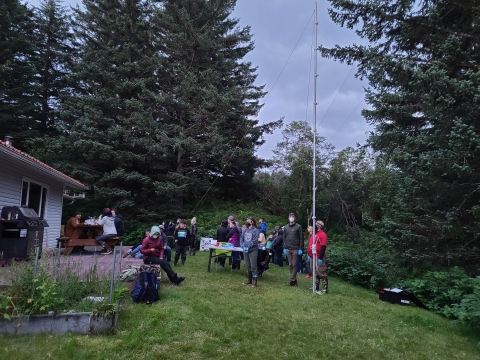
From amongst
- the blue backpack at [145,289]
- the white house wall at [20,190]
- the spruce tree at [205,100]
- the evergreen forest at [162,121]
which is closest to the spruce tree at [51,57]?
the evergreen forest at [162,121]

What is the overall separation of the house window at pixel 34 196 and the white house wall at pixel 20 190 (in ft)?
0.60

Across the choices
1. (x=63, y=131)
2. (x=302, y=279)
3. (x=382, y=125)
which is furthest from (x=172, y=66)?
(x=302, y=279)

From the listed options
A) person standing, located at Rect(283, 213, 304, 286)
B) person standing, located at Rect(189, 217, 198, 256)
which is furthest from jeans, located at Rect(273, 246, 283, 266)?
person standing, located at Rect(283, 213, 304, 286)

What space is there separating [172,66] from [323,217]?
48.5ft

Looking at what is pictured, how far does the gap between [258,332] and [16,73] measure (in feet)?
86.7

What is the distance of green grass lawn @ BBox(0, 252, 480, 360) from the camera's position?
433 centimetres

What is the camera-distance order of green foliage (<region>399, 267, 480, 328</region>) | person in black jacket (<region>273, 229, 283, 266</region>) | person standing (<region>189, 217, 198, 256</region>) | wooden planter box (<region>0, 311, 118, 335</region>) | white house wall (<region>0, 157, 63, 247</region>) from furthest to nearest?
1. person standing (<region>189, 217, 198, 256</region>)
2. person in black jacket (<region>273, 229, 283, 266</region>)
3. white house wall (<region>0, 157, 63, 247</region>)
4. green foliage (<region>399, 267, 480, 328</region>)
5. wooden planter box (<region>0, 311, 118, 335</region>)

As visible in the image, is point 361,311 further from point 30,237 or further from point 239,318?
point 30,237

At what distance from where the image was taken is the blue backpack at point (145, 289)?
611cm

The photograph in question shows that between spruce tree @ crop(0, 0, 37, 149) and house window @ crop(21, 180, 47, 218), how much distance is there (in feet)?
38.3

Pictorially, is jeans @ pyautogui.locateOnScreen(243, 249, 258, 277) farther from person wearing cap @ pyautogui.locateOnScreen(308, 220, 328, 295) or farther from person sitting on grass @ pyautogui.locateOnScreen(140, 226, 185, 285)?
person sitting on grass @ pyautogui.locateOnScreen(140, 226, 185, 285)

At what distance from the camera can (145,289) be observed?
6125mm

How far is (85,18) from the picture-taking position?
2408 centimetres

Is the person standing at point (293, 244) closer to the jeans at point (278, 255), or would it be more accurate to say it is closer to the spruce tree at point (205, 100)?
the jeans at point (278, 255)
